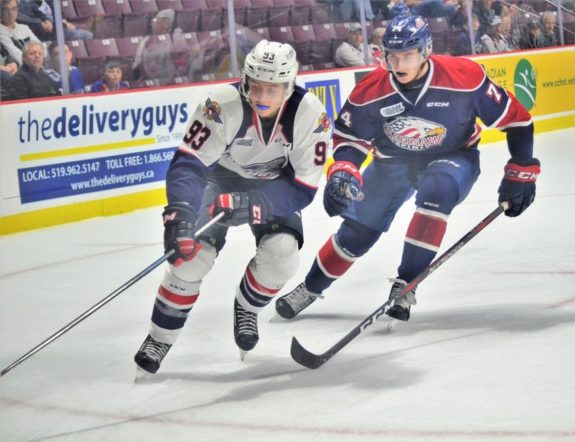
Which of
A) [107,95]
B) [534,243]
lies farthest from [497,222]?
→ [107,95]

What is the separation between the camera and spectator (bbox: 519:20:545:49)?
10461 mm

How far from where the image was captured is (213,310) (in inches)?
171

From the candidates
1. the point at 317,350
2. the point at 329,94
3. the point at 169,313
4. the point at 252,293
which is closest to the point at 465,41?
the point at 329,94

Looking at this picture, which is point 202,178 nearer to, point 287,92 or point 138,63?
point 287,92

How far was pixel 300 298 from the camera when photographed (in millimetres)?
4207

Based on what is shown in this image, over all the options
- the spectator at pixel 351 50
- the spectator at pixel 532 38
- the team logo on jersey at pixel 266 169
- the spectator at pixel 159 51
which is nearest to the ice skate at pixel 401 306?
the team logo on jersey at pixel 266 169

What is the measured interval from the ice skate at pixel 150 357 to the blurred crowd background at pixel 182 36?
11.4ft

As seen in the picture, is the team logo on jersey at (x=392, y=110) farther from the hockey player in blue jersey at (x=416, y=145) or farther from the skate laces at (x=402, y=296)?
the skate laces at (x=402, y=296)

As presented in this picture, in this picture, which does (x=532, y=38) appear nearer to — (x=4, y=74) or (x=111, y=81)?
(x=111, y=81)

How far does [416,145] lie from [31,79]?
10.8 feet

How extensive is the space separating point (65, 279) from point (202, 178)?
197 centimetres

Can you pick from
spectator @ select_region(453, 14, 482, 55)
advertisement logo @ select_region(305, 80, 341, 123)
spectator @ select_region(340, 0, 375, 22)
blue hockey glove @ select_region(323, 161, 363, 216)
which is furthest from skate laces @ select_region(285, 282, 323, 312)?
spectator @ select_region(453, 14, 482, 55)

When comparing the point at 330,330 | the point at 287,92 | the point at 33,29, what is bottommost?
the point at 330,330

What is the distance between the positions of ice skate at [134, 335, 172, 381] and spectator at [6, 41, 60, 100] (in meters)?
3.47
